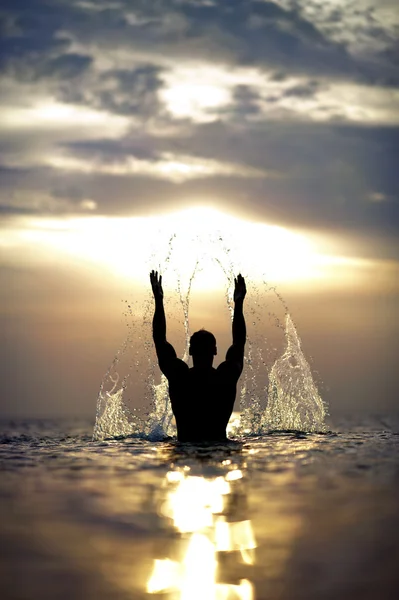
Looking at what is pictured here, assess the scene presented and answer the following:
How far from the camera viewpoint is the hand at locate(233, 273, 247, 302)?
12047 millimetres

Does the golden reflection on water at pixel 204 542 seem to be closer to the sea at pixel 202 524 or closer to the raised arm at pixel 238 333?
the sea at pixel 202 524

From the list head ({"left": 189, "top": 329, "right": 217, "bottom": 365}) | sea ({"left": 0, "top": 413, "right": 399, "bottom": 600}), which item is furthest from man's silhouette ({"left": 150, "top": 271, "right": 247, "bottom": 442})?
sea ({"left": 0, "top": 413, "right": 399, "bottom": 600})

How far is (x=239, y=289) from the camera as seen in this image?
1216 cm

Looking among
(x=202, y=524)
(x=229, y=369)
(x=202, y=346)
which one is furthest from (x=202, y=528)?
(x=229, y=369)

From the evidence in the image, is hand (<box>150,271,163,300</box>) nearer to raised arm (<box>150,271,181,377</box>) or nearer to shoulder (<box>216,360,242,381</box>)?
raised arm (<box>150,271,181,377</box>)

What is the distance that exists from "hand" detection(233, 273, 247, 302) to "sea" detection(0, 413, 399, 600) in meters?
3.55

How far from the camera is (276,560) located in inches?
164

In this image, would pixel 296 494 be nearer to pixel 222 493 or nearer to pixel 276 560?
pixel 222 493

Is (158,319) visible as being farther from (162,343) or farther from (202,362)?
(202,362)

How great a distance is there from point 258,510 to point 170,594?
2.09 metres

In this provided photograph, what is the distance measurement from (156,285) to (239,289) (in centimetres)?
155

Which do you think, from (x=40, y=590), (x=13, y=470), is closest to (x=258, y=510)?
(x=40, y=590)

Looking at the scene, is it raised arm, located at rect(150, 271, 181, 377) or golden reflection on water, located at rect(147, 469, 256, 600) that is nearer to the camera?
golden reflection on water, located at rect(147, 469, 256, 600)

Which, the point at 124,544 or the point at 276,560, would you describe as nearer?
the point at 276,560
